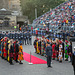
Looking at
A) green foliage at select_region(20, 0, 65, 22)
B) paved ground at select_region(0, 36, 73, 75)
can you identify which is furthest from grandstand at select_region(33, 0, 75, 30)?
paved ground at select_region(0, 36, 73, 75)

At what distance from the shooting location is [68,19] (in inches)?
1513

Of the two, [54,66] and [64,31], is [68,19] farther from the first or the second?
[54,66]

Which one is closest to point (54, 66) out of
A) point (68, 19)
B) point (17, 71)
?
point (17, 71)

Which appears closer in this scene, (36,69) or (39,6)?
(36,69)

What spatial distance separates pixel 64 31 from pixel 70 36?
2.09 m

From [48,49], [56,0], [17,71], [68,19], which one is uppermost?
[56,0]

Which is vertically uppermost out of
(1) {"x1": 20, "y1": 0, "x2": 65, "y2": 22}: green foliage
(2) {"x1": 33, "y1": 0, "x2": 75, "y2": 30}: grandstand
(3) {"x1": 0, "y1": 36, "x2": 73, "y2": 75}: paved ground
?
(1) {"x1": 20, "y1": 0, "x2": 65, "y2": 22}: green foliage

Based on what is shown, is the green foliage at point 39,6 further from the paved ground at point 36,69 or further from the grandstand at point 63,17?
the paved ground at point 36,69

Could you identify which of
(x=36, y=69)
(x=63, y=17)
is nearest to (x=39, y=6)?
(x=63, y=17)

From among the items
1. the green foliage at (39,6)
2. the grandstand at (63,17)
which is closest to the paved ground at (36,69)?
the grandstand at (63,17)

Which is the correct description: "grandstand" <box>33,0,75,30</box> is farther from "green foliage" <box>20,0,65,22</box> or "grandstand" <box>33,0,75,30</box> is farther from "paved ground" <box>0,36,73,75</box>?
"paved ground" <box>0,36,73,75</box>

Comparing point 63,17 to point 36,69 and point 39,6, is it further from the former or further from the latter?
point 36,69

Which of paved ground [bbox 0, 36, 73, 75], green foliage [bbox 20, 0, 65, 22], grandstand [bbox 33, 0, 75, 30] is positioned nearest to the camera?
paved ground [bbox 0, 36, 73, 75]

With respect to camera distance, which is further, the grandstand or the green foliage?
the green foliage
